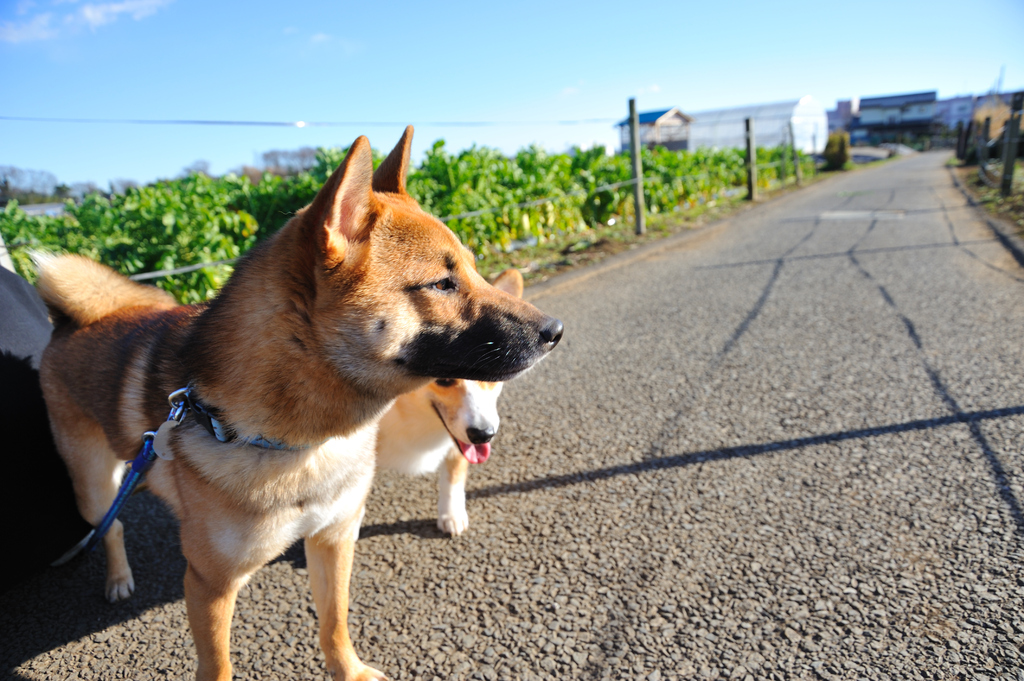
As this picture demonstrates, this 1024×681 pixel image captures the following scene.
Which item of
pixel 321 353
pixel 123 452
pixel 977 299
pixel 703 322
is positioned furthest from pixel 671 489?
pixel 977 299

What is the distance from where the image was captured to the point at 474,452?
279 centimetres

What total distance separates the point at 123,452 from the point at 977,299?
23.4ft

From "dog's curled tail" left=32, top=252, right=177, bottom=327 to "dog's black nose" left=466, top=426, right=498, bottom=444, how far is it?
1.56 m

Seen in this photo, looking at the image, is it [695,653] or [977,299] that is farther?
[977,299]

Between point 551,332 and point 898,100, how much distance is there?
4422 inches

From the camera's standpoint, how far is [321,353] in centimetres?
162

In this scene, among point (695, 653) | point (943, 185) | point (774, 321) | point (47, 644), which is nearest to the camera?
point (695, 653)

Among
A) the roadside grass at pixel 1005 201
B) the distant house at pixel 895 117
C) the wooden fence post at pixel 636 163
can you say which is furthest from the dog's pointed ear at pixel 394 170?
the distant house at pixel 895 117

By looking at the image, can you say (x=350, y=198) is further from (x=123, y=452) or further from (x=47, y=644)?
(x=47, y=644)

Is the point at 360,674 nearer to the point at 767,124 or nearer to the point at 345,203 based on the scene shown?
the point at 345,203

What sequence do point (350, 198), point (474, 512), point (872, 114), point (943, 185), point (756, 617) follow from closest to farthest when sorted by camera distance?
point (350, 198) → point (756, 617) → point (474, 512) → point (943, 185) → point (872, 114)

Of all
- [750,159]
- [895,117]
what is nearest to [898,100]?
[895,117]

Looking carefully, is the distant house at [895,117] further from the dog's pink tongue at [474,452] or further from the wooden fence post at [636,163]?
the dog's pink tongue at [474,452]

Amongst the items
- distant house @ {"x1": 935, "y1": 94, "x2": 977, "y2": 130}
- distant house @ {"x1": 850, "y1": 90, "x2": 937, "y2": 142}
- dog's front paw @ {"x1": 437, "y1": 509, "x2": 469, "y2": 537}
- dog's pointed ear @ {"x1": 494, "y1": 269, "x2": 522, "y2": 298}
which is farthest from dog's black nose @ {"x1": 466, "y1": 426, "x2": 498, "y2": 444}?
distant house @ {"x1": 935, "y1": 94, "x2": 977, "y2": 130}
